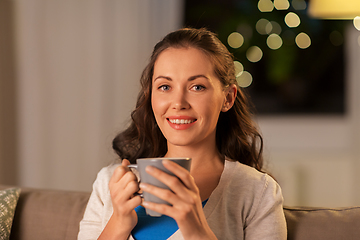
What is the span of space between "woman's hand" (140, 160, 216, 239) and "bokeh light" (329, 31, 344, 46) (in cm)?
318

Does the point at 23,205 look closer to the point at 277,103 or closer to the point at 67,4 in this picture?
the point at 67,4

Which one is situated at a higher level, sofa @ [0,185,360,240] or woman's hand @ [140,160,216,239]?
woman's hand @ [140,160,216,239]

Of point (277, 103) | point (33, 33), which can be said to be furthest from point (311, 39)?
point (33, 33)

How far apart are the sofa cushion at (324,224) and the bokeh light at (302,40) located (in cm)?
255

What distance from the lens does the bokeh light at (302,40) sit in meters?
3.59

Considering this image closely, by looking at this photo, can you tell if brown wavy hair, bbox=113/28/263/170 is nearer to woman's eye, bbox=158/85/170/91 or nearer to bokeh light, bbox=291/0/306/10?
woman's eye, bbox=158/85/170/91

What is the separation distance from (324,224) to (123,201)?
0.67 metres

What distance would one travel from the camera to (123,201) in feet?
3.07

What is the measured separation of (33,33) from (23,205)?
202 centimetres

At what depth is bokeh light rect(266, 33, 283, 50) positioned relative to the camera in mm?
3592

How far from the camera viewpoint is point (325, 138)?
3.62 metres

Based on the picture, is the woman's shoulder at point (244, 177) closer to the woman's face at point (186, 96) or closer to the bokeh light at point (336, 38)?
the woman's face at point (186, 96)

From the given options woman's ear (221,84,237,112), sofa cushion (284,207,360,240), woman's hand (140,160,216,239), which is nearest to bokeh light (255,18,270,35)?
woman's ear (221,84,237,112)

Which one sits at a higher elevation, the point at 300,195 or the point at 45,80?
the point at 45,80
